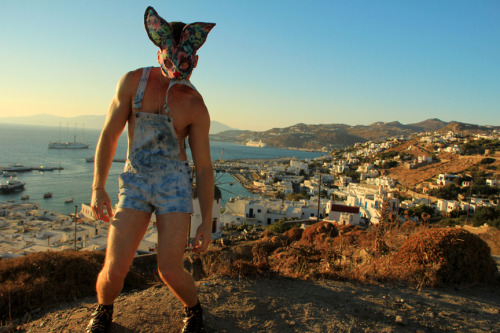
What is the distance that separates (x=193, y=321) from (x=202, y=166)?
1.03 meters

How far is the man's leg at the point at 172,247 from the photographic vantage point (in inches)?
78.4

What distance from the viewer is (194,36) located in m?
2.12

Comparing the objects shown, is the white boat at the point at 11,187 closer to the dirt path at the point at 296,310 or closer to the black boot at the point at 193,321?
the dirt path at the point at 296,310

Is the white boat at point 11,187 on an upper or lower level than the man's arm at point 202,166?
lower

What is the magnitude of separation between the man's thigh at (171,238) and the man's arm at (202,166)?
18cm

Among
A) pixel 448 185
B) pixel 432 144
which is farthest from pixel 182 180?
pixel 432 144

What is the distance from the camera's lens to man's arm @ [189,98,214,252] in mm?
2207

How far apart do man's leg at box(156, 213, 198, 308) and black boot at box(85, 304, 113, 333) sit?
50 cm

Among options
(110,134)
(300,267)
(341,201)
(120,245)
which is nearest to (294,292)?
(300,267)

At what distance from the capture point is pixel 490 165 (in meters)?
42.3

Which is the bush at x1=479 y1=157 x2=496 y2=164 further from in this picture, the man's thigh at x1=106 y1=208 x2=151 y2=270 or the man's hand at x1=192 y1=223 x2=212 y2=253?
the man's thigh at x1=106 y1=208 x2=151 y2=270

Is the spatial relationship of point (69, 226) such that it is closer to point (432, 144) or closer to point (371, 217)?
point (371, 217)

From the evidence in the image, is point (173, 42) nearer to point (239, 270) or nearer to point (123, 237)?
point (123, 237)

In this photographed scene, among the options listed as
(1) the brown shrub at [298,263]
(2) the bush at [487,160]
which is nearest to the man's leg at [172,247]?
(1) the brown shrub at [298,263]
